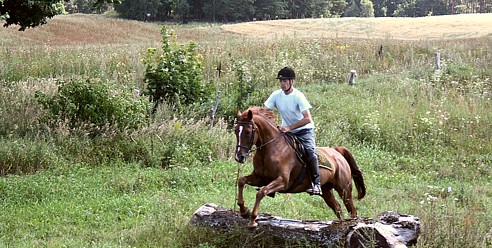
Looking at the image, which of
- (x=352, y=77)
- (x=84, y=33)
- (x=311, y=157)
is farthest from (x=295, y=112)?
(x=84, y=33)

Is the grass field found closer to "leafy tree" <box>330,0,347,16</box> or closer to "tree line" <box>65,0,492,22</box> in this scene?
"tree line" <box>65,0,492,22</box>

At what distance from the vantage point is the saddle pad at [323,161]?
9094 mm

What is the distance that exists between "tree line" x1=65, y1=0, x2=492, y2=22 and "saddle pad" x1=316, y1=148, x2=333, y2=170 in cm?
6046

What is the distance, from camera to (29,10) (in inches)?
522

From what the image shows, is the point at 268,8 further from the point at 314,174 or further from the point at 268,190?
the point at 268,190

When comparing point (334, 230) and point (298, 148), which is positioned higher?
point (298, 148)

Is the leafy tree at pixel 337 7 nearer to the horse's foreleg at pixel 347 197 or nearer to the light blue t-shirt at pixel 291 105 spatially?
the horse's foreleg at pixel 347 197

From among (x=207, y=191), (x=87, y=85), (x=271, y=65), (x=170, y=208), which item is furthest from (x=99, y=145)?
(x=271, y=65)

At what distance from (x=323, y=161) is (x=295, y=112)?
3.16ft

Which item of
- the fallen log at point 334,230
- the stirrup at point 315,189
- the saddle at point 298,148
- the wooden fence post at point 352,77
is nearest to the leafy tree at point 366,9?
the wooden fence post at point 352,77

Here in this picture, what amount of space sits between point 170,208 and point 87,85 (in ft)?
20.8

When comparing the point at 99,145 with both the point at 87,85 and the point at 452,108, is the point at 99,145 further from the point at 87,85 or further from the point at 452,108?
the point at 452,108

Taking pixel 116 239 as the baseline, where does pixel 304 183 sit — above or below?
above

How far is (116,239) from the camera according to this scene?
9.27 meters
